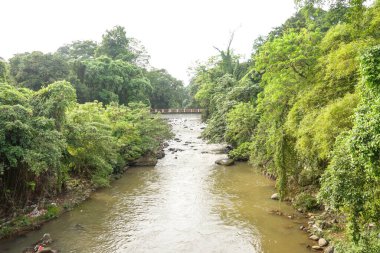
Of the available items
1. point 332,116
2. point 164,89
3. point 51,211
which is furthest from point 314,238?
point 164,89

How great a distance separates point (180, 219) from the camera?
16062 mm

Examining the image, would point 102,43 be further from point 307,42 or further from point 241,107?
point 307,42

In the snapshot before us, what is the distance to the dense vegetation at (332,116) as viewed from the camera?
305 inches

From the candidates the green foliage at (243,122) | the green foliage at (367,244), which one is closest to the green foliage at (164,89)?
the green foliage at (243,122)

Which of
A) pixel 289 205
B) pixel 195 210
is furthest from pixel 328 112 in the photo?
pixel 195 210

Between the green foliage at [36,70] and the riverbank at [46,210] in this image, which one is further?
the green foliage at [36,70]

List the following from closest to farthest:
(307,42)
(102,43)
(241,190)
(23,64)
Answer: (307,42) → (241,190) → (23,64) → (102,43)

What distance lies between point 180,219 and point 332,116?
8940mm

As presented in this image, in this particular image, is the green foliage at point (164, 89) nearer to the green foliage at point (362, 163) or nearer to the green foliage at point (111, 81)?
the green foliage at point (111, 81)

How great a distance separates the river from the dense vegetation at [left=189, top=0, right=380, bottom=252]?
2.02 metres

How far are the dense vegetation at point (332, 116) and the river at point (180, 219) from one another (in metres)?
2.02

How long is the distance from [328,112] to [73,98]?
12845mm

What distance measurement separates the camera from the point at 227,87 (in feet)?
130

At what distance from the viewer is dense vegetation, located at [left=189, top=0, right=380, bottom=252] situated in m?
7.74
